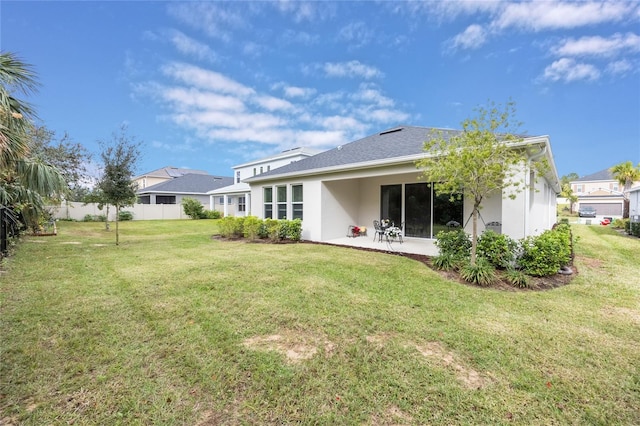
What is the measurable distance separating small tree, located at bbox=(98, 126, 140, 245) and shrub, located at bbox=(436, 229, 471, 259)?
11112 millimetres

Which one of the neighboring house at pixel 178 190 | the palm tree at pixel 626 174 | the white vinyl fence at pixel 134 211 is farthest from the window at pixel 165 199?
the palm tree at pixel 626 174

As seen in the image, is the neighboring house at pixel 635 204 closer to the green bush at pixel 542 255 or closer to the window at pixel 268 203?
the green bush at pixel 542 255

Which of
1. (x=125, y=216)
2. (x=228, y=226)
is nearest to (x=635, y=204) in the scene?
(x=228, y=226)

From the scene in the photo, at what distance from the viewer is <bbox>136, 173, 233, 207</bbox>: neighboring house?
31047 millimetres

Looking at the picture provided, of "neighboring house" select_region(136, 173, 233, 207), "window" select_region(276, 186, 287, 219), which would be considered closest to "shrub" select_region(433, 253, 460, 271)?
"window" select_region(276, 186, 287, 219)

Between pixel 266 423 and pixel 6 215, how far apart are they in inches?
426

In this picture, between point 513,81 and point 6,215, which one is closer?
point 6,215

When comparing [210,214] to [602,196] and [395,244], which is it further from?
[602,196]

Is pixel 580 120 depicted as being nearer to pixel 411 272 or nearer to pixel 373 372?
pixel 411 272

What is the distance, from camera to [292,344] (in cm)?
336

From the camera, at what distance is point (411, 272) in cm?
665

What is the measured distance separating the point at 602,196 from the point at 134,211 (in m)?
56.5

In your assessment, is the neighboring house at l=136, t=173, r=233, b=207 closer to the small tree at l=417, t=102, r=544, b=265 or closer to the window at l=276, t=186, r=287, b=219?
the window at l=276, t=186, r=287, b=219

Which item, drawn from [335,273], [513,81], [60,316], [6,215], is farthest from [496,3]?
[6,215]
